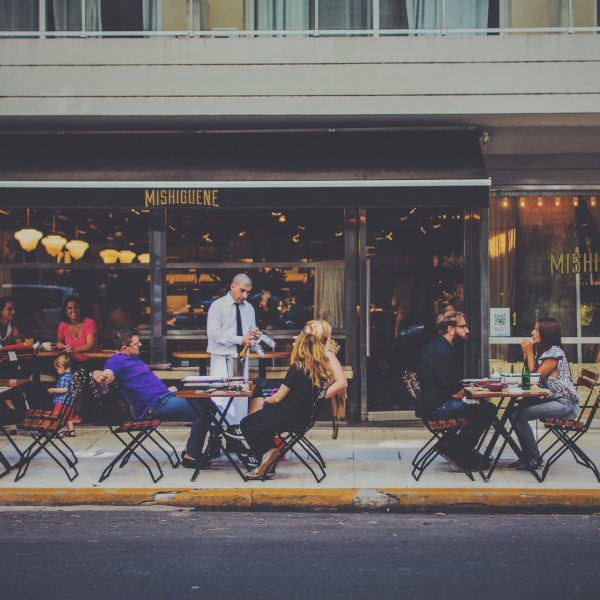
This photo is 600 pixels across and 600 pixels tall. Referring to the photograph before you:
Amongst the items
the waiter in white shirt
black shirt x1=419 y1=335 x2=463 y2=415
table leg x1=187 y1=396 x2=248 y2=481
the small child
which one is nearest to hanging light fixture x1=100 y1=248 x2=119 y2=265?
the small child

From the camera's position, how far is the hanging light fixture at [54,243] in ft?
39.4

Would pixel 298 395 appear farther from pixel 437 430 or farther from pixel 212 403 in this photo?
pixel 437 430

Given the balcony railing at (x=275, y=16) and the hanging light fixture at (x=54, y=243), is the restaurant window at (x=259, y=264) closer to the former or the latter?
the hanging light fixture at (x=54, y=243)

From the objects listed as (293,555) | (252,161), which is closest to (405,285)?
(252,161)

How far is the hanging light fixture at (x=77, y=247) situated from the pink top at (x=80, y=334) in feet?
2.90

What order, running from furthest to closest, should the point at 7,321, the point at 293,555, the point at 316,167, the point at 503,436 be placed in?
the point at 7,321
the point at 316,167
the point at 503,436
the point at 293,555

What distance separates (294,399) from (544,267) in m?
5.11

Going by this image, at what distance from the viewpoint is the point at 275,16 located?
11672 mm

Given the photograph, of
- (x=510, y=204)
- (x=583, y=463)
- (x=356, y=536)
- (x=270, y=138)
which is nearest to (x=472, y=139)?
(x=510, y=204)

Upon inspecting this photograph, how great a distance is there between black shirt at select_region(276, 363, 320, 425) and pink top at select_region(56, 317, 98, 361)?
400cm

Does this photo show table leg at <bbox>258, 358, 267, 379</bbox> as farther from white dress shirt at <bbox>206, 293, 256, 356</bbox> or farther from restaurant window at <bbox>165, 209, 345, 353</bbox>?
white dress shirt at <bbox>206, 293, 256, 356</bbox>

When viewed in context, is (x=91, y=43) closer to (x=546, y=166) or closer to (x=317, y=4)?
(x=317, y=4)

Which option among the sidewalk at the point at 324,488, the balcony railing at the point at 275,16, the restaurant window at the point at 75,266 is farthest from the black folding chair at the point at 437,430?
the balcony railing at the point at 275,16

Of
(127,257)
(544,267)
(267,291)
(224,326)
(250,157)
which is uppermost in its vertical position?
(250,157)
